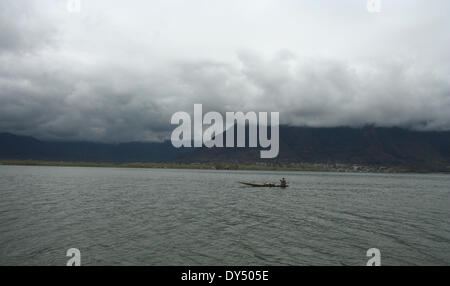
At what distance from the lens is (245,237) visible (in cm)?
3809

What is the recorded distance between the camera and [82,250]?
31.1 metres

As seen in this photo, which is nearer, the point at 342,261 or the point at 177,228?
the point at 342,261
